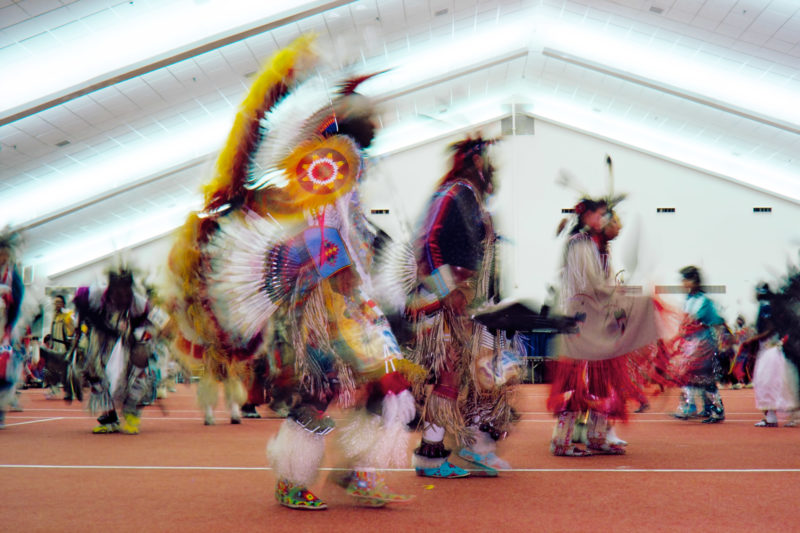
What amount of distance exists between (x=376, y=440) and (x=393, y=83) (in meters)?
12.5

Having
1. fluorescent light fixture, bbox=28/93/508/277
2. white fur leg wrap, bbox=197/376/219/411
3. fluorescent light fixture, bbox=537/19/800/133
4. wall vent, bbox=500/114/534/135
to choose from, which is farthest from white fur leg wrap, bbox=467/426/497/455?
wall vent, bbox=500/114/534/135

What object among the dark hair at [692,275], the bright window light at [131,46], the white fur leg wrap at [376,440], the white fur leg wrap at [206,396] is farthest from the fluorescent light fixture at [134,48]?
the white fur leg wrap at [376,440]

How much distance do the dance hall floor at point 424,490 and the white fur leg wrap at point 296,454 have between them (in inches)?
4.6

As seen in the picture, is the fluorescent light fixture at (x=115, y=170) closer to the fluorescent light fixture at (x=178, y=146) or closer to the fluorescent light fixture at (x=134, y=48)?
the fluorescent light fixture at (x=178, y=146)

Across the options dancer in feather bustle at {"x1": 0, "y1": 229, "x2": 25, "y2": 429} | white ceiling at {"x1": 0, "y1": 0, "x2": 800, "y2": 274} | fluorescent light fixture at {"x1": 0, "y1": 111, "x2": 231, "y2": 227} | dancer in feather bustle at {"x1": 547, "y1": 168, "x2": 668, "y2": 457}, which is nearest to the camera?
dancer in feather bustle at {"x1": 547, "y1": 168, "x2": 668, "y2": 457}

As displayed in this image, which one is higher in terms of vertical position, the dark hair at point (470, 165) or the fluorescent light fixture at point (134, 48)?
the fluorescent light fixture at point (134, 48)

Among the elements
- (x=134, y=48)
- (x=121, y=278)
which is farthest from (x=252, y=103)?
(x=134, y=48)

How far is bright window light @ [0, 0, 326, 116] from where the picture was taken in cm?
977

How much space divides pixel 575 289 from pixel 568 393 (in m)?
0.52

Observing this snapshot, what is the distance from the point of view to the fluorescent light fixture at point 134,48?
981 centimetres

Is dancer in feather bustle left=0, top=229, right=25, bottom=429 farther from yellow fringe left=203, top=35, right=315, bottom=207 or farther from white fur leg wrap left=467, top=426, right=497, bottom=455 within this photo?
white fur leg wrap left=467, top=426, right=497, bottom=455

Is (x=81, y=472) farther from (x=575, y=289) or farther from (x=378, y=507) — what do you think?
(x=575, y=289)

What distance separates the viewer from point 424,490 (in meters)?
2.73

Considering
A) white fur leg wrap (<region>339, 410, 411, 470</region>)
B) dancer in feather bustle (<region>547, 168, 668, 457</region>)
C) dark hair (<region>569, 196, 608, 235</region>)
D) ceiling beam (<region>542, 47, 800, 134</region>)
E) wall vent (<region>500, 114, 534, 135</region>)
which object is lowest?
white fur leg wrap (<region>339, 410, 411, 470</region>)
